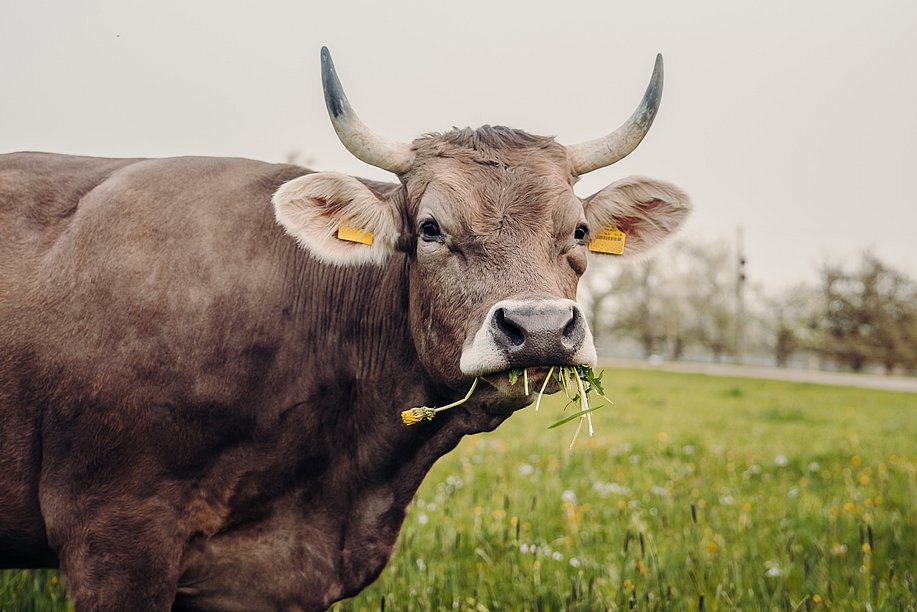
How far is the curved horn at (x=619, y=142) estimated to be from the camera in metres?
4.06

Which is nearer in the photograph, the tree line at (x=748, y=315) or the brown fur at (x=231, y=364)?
the brown fur at (x=231, y=364)

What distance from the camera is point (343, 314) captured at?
403 centimetres

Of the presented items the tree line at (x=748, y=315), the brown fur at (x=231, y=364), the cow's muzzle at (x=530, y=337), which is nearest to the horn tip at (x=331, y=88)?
the brown fur at (x=231, y=364)

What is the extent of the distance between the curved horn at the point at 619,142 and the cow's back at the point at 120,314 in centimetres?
158

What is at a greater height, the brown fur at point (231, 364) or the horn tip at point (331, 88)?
the horn tip at point (331, 88)

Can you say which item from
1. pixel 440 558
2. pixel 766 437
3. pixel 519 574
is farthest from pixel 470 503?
pixel 766 437

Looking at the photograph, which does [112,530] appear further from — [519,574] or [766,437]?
[766,437]

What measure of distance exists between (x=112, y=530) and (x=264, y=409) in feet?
2.62

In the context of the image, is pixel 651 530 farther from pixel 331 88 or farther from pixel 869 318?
pixel 869 318

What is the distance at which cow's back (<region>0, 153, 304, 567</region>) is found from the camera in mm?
3504

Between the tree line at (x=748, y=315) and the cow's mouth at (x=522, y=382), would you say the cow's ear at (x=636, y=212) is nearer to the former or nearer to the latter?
the cow's mouth at (x=522, y=382)

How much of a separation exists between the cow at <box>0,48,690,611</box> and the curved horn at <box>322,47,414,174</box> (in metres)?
0.01

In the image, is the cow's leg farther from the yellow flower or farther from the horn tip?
the horn tip

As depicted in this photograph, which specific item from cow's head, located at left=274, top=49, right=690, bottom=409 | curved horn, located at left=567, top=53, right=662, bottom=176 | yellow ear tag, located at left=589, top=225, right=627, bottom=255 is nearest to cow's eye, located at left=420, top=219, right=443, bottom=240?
cow's head, located at left=274, top=49, right=690, bottom=409
